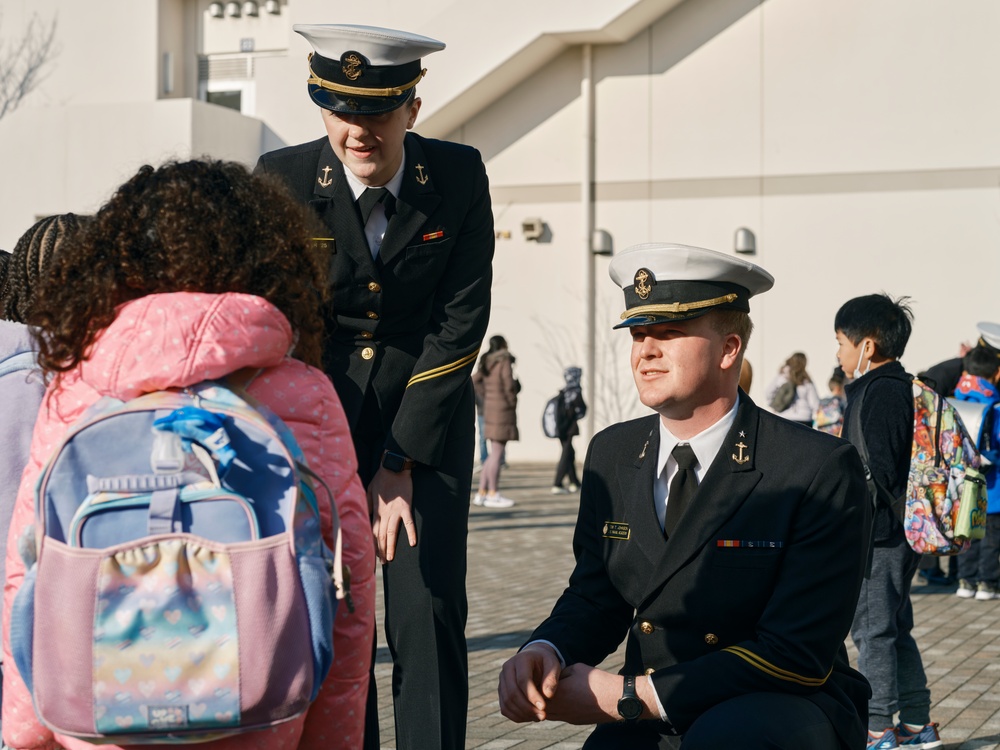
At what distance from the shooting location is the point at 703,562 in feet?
10.3

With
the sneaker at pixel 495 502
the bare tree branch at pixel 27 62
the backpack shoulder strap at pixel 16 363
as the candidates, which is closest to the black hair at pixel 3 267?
the backpack shoulder strap at pixel 16 363

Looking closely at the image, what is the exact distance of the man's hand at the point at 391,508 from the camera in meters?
3.48

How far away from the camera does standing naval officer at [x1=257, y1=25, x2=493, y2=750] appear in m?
3.49

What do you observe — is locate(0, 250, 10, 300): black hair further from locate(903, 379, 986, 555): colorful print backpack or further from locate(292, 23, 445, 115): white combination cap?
locate(903, 379, 986, 555): colorful print backpack

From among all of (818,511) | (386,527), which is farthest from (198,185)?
(818,511)

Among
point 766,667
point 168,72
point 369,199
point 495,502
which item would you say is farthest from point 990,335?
point 168,72

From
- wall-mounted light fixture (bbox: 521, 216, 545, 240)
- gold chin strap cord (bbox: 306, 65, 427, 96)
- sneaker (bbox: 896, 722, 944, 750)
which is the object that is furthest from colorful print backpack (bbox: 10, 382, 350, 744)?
wall-mounted light fixture (bbox: 521, 216, 545, 240)

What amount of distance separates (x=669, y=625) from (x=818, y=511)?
1.44 feet

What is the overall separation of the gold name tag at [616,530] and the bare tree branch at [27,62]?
75.8 feet

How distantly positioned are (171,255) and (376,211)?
1276 mm

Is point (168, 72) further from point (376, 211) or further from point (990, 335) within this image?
point (376, 211)

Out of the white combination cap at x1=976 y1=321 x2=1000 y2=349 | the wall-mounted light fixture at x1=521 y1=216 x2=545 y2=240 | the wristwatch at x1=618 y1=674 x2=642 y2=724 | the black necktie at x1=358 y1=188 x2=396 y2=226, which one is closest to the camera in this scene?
the wristwatch at x1=618 y1=674 x2=642 y2=724

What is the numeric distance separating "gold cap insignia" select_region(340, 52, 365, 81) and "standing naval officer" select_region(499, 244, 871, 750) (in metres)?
0.81

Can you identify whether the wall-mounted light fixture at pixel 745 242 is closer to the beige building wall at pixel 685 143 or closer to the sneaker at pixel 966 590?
the beige building wall at pixel 685 143
